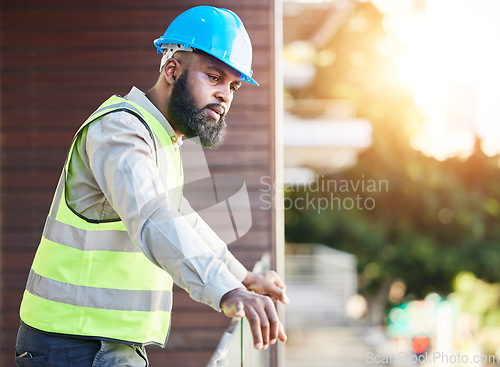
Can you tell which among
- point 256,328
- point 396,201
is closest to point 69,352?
point 256,328

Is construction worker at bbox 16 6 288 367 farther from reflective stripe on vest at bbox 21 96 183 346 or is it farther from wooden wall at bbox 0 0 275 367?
wooden wall at bbox 0 0 275 367

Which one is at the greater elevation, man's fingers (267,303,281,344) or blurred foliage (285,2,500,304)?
blurred foliage (285,2,500,304)

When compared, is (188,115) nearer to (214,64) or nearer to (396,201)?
(214,64)

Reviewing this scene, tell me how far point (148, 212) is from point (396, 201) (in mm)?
21311

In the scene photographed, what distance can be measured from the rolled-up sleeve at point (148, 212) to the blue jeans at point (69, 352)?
1.09 ft

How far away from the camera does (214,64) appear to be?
153cm

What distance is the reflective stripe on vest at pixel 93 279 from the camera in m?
1.35

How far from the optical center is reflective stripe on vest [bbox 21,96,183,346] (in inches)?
53.0

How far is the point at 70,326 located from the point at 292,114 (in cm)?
1692

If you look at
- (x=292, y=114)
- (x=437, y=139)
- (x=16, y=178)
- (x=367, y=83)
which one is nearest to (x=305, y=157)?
(x=292, y=114)

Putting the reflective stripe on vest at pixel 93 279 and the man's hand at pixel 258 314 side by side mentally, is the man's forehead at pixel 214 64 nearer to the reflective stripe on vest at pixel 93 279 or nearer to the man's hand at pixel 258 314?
the reflective stripe on vest at pixel 93 279

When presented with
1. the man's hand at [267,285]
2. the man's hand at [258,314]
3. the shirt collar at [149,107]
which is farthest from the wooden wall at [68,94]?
the man's hand at [258,314]

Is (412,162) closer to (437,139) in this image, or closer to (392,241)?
(437,139)

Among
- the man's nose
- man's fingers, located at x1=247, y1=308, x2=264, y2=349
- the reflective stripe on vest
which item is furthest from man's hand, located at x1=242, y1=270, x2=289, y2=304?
man's fingers, located at x1=247, y1=308, x2=264, y2=349
